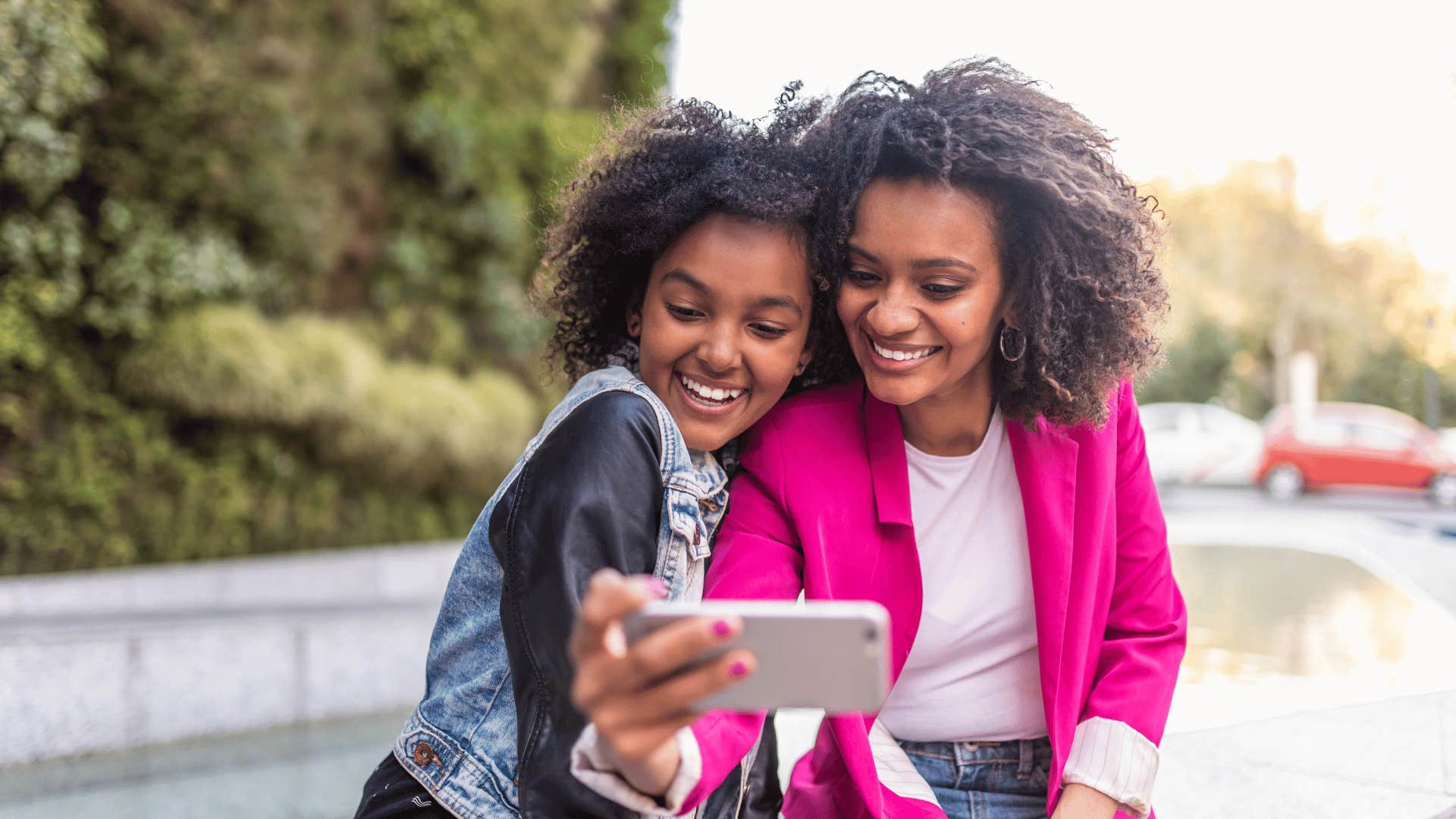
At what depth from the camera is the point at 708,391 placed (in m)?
1.91

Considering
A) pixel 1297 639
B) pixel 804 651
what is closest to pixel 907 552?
pixel 804 651

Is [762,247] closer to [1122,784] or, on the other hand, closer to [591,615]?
[591,615]

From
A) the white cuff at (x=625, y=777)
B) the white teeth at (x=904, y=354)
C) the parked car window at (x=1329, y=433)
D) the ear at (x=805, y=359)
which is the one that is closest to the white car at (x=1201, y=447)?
the parked car window at (x=1329, y=433)

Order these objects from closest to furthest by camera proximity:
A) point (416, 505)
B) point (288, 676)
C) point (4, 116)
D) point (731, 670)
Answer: point (731, 670) → point (288, 676) → point (4, 116) → point (416, 505)

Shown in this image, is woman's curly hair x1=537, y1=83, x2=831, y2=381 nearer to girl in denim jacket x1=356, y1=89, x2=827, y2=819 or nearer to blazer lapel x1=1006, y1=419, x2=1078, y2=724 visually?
girl in denim jacket x1=356, y1=89, x2=827, y2=819

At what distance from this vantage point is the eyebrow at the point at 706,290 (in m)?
1.87

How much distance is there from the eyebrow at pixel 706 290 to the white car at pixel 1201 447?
16.0 meters

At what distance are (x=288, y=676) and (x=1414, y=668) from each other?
15.9ft

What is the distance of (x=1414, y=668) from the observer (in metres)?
4.73

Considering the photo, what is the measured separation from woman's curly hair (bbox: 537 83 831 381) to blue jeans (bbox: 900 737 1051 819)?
2.45ft

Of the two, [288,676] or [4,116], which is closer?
[288,676]

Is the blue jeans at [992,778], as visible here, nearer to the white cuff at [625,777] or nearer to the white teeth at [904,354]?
the white teeth at [904,354]

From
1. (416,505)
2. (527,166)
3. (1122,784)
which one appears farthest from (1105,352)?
(527,166)

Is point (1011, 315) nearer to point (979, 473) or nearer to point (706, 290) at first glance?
point (979, 473)
